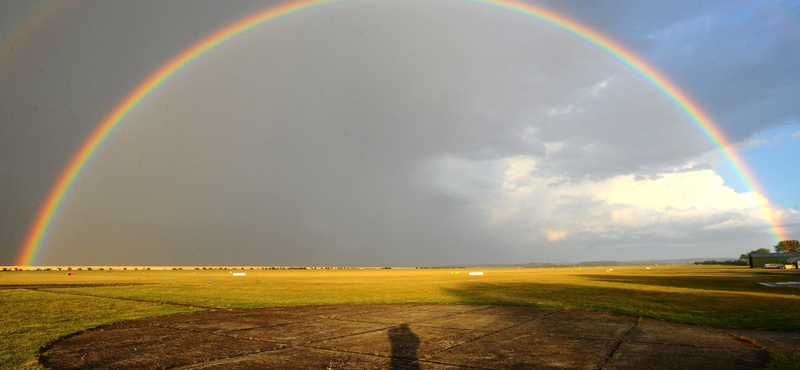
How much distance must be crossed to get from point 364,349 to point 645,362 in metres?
7.14

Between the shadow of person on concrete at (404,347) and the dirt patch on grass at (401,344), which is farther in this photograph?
the dirt patch on grass at (401,344)

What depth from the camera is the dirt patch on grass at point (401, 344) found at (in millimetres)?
10008

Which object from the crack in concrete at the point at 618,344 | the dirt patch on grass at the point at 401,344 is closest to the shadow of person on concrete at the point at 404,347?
the dirt patch on grass at the point at 401,344

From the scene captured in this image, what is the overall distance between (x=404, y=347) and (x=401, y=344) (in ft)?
1.35

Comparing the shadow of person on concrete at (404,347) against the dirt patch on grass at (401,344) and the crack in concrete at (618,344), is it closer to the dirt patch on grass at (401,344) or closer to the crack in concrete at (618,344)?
the dirt patch on grass at (401,344)

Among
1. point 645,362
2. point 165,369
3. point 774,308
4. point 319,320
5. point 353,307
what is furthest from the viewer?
point 353,307

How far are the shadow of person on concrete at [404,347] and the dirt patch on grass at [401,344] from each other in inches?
1.0

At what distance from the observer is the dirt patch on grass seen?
394 inches

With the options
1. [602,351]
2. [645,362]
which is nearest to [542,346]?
[602,351]

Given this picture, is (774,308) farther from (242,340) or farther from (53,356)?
(53,356)

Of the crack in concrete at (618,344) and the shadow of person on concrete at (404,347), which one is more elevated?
the shadow of person on concrete at (404,347)

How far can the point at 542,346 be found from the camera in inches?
479

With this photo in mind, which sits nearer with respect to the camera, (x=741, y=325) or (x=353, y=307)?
(x=741, y=325)

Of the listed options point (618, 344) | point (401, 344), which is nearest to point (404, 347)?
point (401, 344)
